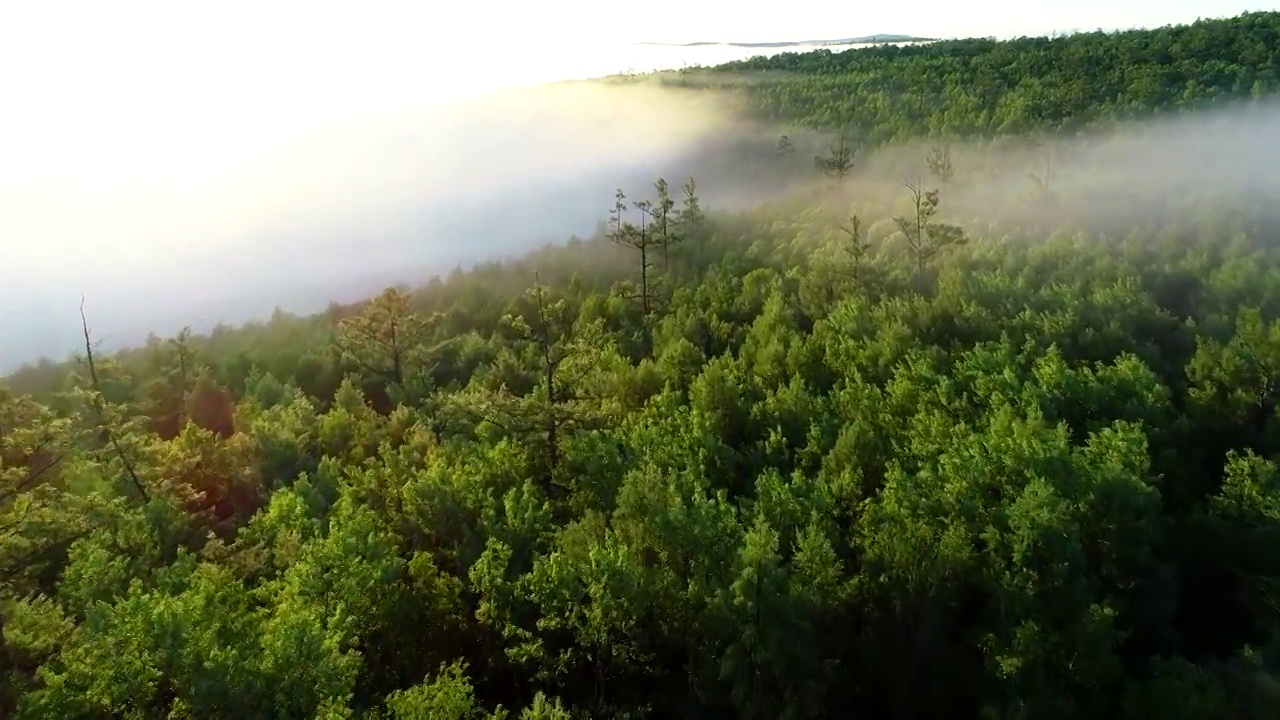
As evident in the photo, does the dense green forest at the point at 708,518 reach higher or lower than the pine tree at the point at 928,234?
lower

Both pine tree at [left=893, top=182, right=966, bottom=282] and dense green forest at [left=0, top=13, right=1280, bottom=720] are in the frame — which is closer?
dense green forest at [left=0, top=13, right=1280, bottom=720]

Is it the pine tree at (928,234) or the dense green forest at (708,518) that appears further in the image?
the pine tree at (928,234)

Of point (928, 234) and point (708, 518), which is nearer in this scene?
point (708, 518)

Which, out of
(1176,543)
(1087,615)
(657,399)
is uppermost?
(657,399)

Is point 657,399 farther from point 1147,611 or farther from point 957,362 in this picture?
point 1147,611

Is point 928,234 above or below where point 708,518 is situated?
above

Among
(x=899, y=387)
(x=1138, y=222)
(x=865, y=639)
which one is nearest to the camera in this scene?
(x=865, y=639)

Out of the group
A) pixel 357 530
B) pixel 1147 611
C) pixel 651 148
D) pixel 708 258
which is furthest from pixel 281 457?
pixel 651 148

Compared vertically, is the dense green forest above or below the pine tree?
below
